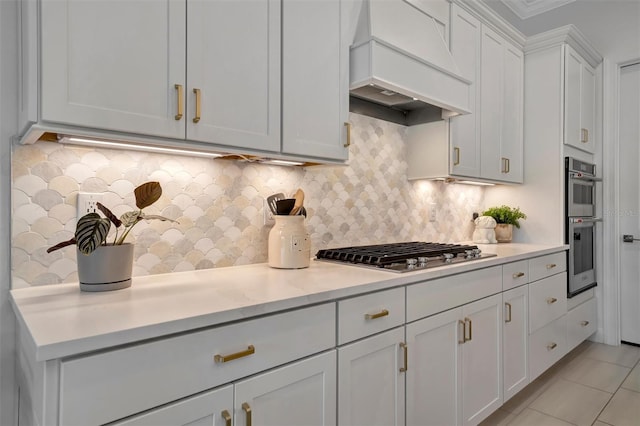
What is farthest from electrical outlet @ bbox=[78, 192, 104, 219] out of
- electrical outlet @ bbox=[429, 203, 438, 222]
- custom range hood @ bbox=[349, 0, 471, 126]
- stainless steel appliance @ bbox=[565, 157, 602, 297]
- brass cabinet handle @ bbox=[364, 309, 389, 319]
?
stainless steel appliance @ bbox=[565, 157, 602, 297]

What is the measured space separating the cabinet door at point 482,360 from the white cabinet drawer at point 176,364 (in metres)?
1.00

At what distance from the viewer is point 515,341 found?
2.32 metres

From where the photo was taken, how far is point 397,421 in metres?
1.56

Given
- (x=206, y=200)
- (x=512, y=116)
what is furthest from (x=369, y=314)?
(x=512, y=116)

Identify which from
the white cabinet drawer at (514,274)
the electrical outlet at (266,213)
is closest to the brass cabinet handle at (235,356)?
the electrical outlet at (266,213)

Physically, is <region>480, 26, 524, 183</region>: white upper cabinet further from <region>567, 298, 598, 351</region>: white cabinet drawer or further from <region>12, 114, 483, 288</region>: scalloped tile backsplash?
<region>567, 298, 598, 351</region>: white cabinet drawer

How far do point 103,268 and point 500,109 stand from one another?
2.87 meters

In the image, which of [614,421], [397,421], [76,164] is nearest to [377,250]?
[397,421]

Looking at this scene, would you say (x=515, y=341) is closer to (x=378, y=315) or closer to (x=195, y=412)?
(x=378, y=315)

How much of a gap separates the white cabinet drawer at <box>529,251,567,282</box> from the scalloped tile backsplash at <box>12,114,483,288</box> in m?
0.67

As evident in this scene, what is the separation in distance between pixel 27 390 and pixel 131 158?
2.62 feet

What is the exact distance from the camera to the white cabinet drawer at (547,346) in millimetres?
2520

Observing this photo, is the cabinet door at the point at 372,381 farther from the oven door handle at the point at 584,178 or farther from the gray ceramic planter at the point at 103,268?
the oven door handle at the point at 584,178

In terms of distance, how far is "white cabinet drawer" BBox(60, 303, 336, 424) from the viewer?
2.71ft
